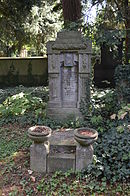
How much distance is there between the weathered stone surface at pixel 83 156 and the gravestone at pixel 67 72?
83.1 inches

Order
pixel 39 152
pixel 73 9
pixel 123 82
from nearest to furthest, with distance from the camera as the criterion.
A: pixel 39 152 → pixel 123 82 → pixel 73 9

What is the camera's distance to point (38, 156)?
3.07m

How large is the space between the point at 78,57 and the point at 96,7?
3.05m

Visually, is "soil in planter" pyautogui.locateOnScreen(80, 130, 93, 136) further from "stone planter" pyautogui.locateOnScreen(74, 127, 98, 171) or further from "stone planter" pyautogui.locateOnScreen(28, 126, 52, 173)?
"stone planter" pyautogui.locateOnScreen(28, 126, 52, 173)

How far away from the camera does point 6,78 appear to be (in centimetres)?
987

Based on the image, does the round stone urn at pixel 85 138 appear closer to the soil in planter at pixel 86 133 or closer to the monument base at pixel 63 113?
the soil in planter at pixel 86 133

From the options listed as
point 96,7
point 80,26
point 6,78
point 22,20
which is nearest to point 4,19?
point 22,20

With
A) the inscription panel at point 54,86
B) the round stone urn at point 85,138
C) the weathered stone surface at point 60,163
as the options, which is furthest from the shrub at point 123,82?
the weathered stone surface at point 60,163

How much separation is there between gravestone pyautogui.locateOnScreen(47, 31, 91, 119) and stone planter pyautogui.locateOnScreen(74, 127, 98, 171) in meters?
2.05

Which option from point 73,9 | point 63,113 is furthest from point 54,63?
point 73,9

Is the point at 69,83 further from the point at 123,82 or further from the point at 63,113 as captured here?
the point at 123,82

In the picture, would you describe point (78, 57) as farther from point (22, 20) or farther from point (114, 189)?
point (22, 20)

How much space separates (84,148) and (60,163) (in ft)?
1.51

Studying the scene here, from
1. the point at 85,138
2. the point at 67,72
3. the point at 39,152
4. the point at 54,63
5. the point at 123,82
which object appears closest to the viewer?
the point at 85,138
